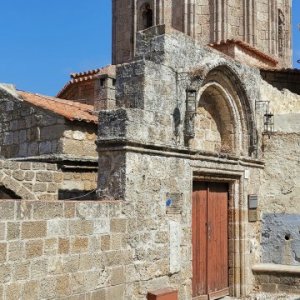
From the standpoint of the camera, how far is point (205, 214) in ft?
28.0

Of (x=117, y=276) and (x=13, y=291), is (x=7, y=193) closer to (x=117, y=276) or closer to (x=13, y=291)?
(x=117, y=276)

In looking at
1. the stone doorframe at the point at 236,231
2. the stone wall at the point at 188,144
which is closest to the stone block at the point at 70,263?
the stone wall at the point at 188,144

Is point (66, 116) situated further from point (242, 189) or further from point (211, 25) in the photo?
point (211, 25)

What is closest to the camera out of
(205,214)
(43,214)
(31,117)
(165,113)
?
(43,214)

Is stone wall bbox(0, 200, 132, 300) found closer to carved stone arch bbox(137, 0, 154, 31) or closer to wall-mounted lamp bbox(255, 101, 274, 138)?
wall-mounted lamp bbox(255, 101, 274, 138)

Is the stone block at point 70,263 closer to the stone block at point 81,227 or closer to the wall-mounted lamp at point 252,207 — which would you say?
the stone block at point 81,227

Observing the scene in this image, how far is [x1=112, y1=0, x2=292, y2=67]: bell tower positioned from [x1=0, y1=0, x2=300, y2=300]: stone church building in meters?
6.30

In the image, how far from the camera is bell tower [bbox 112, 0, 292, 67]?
17.5 meters

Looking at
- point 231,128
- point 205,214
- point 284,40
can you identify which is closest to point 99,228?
point 205,214

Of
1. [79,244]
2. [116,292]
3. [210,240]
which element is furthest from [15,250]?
[210,240]

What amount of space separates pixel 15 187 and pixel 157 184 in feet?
A: 8.14

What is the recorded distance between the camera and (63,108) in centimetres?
982

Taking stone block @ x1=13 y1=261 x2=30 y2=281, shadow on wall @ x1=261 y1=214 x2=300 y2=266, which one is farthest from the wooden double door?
stone block @ x1=13 y1=261 x2=30 y2=281

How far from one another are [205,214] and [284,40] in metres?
13.2
